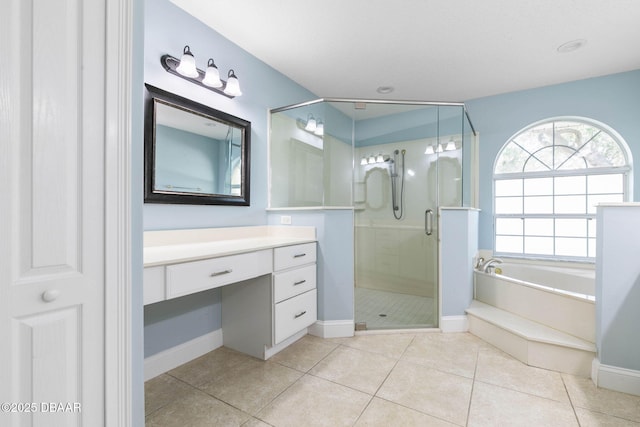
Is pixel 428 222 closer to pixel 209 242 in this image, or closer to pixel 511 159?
pixel 511 159

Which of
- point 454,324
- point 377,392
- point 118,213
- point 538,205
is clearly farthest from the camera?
point 538,205

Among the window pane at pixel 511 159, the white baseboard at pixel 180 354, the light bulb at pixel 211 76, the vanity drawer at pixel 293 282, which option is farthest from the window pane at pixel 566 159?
the white baseboard at pixel 180 354

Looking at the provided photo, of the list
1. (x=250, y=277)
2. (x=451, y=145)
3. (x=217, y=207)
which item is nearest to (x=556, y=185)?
(x=451, y=145)

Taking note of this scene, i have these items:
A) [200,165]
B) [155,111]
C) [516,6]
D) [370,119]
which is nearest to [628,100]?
[516,6]

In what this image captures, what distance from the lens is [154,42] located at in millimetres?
1763

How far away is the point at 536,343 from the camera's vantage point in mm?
1914

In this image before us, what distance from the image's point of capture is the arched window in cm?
297

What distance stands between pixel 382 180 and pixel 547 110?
2.06 metres

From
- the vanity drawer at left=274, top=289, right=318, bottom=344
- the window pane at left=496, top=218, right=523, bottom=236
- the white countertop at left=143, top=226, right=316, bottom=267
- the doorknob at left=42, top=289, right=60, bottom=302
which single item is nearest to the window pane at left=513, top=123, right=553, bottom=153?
the window pane at left=496, top=218, right=523, bottom=236

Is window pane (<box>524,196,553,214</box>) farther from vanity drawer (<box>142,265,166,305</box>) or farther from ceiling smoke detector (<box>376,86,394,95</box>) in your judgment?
vanity drawer (<box>142,265,166,305</box>)

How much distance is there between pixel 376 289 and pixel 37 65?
2.92 m

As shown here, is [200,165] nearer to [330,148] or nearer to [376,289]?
[330,148]

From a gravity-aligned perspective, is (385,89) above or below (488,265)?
above

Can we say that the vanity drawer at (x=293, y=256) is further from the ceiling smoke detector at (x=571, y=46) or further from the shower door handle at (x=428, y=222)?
the ceiling smoke detector at (x=571, y=46)
